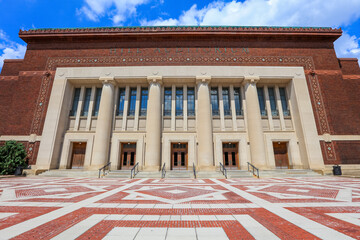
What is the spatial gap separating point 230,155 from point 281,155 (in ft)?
17.1

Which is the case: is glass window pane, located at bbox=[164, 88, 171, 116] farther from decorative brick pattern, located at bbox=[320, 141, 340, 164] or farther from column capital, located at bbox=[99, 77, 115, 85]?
decorative brick pattern, located at bbox=[320, 141, 340, 164]

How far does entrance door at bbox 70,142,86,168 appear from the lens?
669 inches

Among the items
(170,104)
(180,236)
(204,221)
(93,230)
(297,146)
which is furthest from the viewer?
(170,104)

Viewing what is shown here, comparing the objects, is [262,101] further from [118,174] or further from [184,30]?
[118,174]

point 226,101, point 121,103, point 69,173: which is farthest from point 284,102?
point 69,173

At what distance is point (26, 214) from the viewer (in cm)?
386

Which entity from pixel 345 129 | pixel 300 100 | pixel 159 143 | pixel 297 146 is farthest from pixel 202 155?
pixel 345 129

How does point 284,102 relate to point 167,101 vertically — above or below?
below

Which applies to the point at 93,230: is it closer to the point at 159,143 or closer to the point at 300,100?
the point at 159,143

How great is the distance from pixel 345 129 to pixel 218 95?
481 inches

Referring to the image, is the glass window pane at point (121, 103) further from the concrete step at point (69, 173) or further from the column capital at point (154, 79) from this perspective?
the concrete step at point (69, 173)

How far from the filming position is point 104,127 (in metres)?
16.3

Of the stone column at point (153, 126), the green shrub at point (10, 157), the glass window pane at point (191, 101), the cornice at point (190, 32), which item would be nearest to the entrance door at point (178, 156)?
the stone column at point (153, 126)

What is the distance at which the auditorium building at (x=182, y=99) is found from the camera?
15867mm
